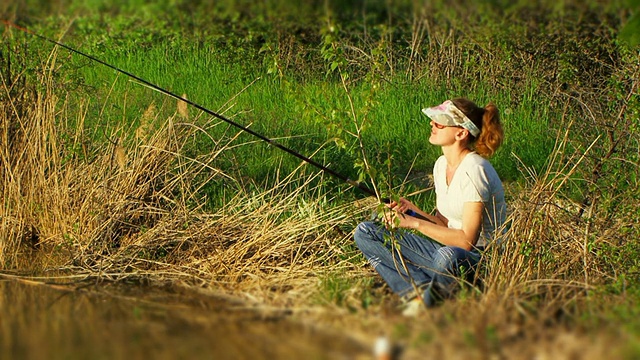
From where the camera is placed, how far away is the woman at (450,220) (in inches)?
215

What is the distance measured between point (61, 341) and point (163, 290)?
1328 millimetres

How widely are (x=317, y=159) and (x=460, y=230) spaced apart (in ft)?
9.25

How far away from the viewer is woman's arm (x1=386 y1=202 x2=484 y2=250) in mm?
5465

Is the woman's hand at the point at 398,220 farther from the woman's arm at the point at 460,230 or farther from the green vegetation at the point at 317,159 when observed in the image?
the green vegetation at the point at 317,159

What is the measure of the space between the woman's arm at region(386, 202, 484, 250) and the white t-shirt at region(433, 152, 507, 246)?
6 centimetres

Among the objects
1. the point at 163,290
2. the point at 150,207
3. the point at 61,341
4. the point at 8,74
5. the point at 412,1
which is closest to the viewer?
the point at 61,341

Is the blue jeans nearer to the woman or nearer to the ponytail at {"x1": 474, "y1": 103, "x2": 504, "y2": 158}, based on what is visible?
the woman

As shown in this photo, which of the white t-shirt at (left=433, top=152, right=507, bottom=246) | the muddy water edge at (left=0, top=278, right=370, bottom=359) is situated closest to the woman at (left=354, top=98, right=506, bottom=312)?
the white t-shirt at (left=433, top=152, right=507, bottom=246)

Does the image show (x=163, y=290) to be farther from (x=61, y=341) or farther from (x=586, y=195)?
(x=586, y=195)

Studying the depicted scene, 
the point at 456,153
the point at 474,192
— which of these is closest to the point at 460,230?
the point at 474,192

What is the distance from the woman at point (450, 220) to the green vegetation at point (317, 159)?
17 cm

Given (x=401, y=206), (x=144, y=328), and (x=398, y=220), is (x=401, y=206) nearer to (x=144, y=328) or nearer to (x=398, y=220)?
(x=398, y=220)

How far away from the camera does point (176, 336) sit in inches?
191

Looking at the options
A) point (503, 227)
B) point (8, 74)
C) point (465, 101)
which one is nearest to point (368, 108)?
point (465, 101)
